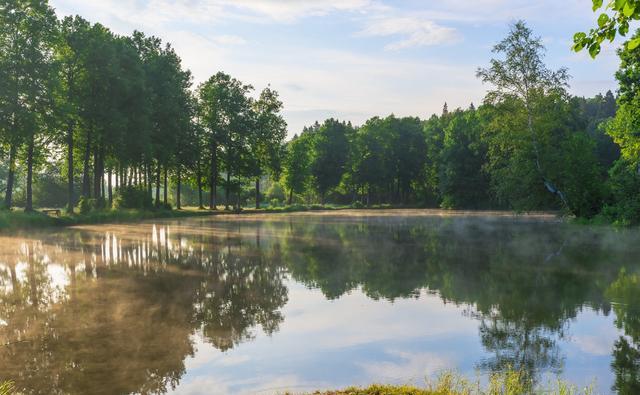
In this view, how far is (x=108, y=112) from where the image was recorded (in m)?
52.8

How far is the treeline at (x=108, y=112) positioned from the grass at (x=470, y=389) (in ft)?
141

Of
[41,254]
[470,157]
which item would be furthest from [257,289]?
[470,157]

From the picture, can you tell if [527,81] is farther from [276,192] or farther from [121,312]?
[276,192]

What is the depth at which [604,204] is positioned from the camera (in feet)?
153

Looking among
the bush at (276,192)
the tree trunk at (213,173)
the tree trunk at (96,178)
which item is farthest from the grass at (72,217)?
the bush at (276,192)

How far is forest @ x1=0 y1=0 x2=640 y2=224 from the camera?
4319cm

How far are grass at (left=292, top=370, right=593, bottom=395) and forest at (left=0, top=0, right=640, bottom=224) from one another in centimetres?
1991

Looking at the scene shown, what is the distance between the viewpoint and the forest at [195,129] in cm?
4319

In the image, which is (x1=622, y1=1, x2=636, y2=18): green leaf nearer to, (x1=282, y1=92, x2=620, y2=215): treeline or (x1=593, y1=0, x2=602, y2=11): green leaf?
→ (x1=593, y1=0, x2=602, y2=11): green leaf

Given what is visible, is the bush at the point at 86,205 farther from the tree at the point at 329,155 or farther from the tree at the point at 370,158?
the tree at the point at 370,158

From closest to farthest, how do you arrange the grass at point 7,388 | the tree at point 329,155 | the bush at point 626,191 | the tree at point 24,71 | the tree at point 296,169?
the grass at point 7,388
the bush at point 626,191
the tree at point 24,71
the tree at point 296,169
the tree at point 329,155

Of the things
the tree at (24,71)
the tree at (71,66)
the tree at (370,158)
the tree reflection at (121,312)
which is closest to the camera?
the tree reflection at (121,312)

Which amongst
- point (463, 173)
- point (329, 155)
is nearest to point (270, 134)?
point (329, 155)

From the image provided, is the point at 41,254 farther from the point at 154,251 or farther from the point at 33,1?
the point at 33,1
